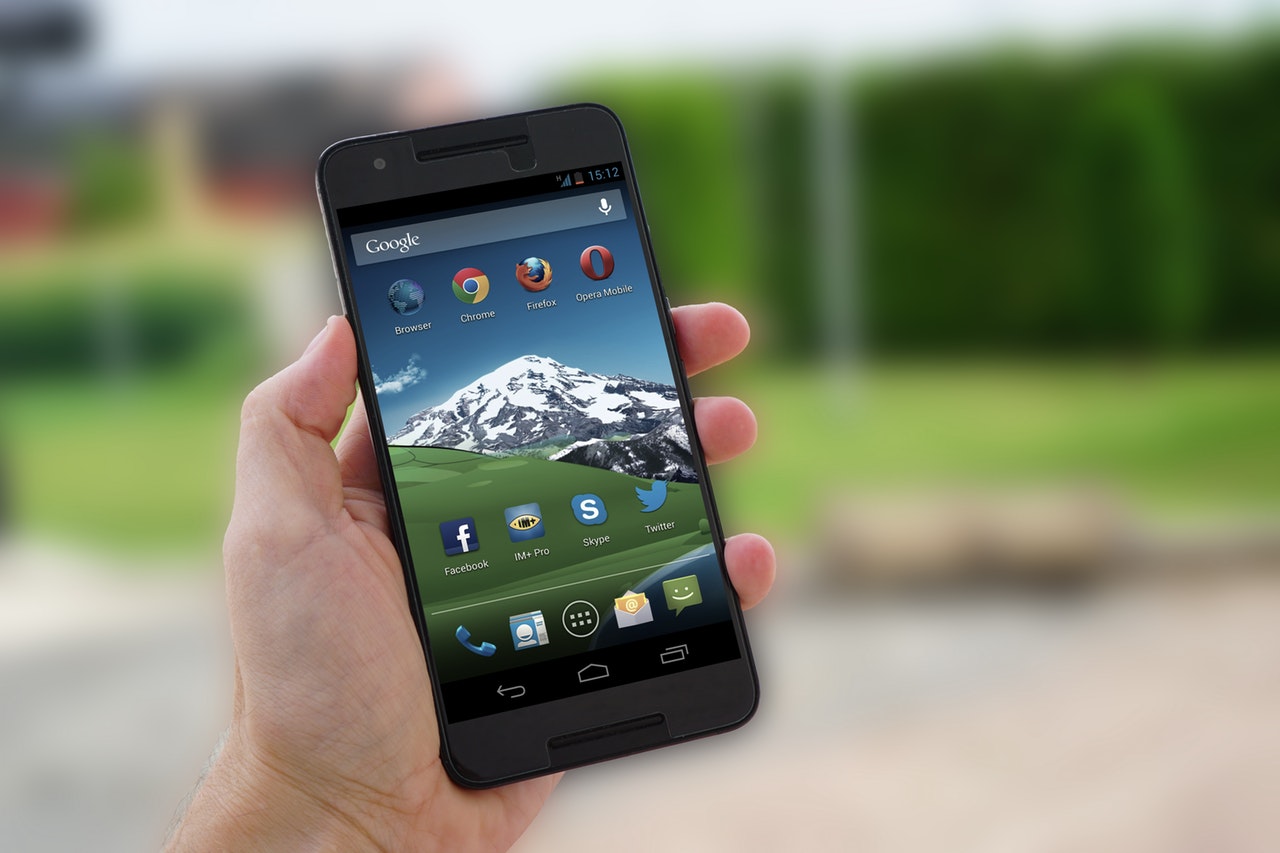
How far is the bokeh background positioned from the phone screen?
3.89 ft

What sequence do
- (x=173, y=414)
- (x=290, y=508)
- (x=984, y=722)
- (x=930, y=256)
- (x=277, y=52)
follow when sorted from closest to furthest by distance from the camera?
(x=290, y=508), (x=984, y=722), (x=277, y=52), (x=173, y=414), (x=930, y=256)

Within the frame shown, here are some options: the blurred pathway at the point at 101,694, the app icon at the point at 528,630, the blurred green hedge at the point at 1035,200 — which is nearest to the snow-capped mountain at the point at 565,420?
the app icon at the point at 528,630

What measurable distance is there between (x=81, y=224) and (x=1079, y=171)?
9.61 feet

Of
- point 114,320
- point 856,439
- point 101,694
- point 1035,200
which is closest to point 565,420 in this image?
point 101,694

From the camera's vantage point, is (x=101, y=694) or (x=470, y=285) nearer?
(x=470, y=285)

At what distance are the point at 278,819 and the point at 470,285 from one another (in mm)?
359

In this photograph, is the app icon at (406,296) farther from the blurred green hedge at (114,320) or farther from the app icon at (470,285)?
the blurred green hedge at (114,320)

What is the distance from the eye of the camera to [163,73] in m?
3.24

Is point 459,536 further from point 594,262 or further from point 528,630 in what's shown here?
point 594,262

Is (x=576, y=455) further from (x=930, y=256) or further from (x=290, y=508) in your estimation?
(x=930, y=256)

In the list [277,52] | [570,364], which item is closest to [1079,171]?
[277,52]

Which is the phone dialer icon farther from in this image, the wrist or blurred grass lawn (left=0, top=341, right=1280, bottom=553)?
blurred grass lawn (left=0, top=341, right=1280, bottom=553)

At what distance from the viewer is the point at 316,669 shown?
0.77 m

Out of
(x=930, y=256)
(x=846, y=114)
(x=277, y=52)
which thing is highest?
(x=277, y=52)
